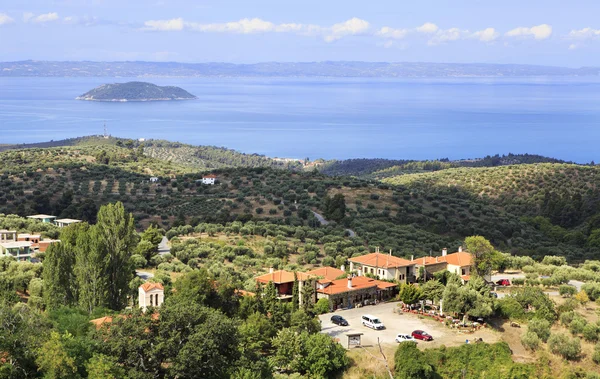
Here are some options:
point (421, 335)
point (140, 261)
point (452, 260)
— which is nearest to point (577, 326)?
point (421, 335)

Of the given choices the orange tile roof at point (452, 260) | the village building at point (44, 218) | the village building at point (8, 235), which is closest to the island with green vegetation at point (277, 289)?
the orange tile roof at point (452, 260)

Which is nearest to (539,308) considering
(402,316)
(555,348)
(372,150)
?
(555,348)

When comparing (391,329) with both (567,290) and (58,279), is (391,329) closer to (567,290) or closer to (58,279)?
(567,290)

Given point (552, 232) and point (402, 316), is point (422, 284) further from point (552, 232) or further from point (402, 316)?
point (552, 232)

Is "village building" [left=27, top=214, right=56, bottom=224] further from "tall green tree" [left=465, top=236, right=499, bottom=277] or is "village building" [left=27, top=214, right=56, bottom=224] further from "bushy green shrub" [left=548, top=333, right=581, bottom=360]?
"bushy green shrub" [left=548, top=333, right=581, bottom=360]

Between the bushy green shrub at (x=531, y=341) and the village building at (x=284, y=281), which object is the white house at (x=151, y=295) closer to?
the village building at (x=284, y=281)


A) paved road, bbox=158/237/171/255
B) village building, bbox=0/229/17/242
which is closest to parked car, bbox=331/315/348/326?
paved road, bbox=158/237/171/255
